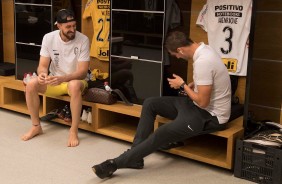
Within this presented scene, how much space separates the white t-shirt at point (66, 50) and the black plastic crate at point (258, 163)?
1568mm

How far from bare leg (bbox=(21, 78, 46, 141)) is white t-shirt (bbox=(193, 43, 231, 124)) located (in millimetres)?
1458

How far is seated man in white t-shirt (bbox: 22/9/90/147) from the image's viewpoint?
3264 mm

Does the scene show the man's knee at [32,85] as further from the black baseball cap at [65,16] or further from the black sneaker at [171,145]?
the black sneaker at [171,145]

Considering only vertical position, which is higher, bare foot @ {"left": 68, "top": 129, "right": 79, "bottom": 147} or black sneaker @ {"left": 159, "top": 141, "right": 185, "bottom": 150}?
black sneaker @ {"left": 159, "top": 141, "right": 185, "bottom": 150}

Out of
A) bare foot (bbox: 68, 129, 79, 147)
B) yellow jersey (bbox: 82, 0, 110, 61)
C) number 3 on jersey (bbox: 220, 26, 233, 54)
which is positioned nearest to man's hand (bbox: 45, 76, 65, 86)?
bare foot (bbox: 68, 129, 79, 147)

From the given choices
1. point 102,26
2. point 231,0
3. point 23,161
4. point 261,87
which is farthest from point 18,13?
point 261,87

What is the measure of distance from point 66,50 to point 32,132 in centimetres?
77

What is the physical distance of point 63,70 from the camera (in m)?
3.51

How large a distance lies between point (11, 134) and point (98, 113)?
80 centimetres

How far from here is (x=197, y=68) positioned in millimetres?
2568

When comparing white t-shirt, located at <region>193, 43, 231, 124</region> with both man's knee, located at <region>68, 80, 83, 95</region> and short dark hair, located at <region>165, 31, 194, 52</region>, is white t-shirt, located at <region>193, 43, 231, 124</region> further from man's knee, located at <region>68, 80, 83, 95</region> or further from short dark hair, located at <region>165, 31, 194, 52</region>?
man's knee, located at <region>68, 80, 83, 95</region>

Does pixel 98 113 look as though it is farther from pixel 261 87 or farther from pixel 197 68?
pixel 261 87

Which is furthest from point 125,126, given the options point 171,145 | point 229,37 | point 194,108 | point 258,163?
point 258,163

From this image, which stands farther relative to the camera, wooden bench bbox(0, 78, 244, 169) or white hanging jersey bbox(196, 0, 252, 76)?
white hanging jersey bbox(196, 0, 252, 76)
